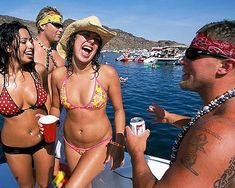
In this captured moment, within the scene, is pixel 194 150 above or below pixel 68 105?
above

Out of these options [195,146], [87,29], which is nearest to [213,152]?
[195,146]

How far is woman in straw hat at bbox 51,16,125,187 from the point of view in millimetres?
3355

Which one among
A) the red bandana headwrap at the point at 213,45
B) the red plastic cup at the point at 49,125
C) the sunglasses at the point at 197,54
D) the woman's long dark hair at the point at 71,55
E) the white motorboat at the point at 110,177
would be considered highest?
the red bandana headwrap at the point at 213,45

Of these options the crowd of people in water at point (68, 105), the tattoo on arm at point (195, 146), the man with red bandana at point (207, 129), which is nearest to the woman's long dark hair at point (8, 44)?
the crowd of people in water at point (68, 105)

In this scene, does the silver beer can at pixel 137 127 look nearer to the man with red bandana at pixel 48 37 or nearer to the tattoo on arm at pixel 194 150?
the tattoo on arm at pixel 194 150

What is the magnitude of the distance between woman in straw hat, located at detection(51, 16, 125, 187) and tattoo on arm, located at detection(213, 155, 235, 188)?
5.94ft

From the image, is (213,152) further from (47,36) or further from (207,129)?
(47,36)

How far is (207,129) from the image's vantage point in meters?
1.68

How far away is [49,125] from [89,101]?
0.54 m

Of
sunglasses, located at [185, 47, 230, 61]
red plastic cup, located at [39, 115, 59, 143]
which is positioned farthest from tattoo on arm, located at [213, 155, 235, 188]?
red plastic cup, located at [39, 115, 59, 143]

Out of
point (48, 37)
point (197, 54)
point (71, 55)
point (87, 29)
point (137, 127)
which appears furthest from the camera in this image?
point (48, 37)

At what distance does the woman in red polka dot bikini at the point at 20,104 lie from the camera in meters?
3.36

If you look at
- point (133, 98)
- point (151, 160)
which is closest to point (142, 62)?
point (133, 98)

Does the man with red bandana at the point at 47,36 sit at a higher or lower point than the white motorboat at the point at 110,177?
higher
